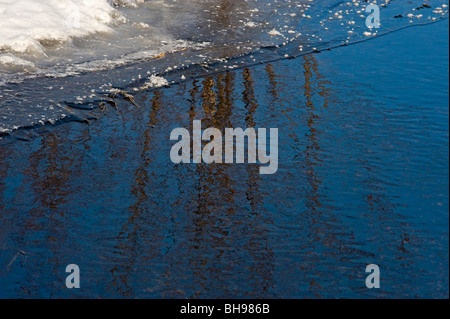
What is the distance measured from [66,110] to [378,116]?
331 centimetres

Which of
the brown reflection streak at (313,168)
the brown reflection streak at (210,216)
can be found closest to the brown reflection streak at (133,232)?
the brown reflection streak at (210,216)

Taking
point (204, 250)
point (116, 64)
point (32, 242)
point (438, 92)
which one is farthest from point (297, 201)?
point (116, 64)

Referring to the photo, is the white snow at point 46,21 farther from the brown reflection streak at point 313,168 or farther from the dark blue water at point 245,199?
the brown reflection streak at point 313,168

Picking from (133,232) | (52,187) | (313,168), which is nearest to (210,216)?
(133,232)

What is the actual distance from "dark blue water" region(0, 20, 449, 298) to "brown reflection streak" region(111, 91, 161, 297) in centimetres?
1

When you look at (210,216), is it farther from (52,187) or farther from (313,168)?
(52,187)

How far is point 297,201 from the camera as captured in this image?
4.80 metres

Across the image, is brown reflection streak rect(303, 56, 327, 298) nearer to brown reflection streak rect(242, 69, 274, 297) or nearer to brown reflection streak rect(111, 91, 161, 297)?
brown reflection streak rect(242, 69, 274, 297)

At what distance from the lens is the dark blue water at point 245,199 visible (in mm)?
4039

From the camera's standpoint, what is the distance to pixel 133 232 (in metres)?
4.48

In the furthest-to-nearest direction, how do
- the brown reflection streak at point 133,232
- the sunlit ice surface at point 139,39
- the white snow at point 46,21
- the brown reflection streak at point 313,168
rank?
1. the white snow at point 46,21
2. the sunlit ice surface at point 139,39
3. the brown reflection streak at point 313,168
4. the brown reflection streak at point 133,232

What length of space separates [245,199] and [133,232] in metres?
0.97

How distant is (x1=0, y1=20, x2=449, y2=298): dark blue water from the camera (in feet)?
13.3

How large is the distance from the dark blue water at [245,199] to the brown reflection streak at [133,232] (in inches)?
0.5
